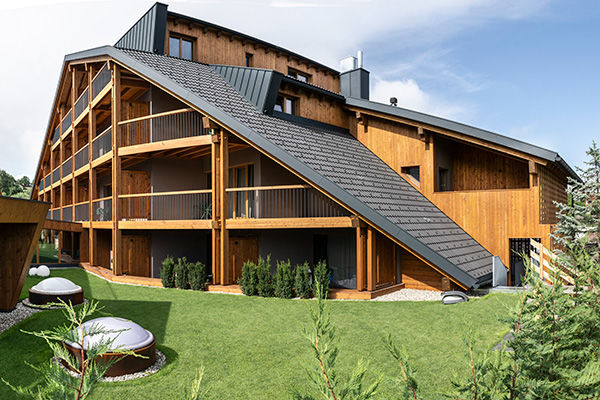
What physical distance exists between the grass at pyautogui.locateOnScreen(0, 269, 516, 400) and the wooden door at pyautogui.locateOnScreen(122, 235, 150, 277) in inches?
218

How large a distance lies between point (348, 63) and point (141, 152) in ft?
38.1

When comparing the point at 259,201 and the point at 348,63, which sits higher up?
the point at 348,63

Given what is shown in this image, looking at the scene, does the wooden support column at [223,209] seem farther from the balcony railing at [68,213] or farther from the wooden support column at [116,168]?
the balcony railing at [68,213]

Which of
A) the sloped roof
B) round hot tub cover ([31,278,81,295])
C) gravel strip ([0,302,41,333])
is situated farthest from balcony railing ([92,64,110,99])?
gravel strip ([0,302,41,333])

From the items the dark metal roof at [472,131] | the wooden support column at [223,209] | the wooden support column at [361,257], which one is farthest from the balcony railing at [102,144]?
the wooden support column at [361,257]

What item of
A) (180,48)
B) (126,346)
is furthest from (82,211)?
(126,346)

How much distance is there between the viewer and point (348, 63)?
892 inches

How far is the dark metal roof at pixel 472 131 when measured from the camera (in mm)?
14617

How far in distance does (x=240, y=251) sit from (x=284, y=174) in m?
3.64

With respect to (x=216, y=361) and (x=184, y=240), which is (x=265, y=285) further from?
(x=184, y=240)

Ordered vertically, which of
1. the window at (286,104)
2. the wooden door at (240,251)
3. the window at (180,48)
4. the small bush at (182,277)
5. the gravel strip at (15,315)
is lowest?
the gravel strip at (15,315)

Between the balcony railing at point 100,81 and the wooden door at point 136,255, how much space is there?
7.54m

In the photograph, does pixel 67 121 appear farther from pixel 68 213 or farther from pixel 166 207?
pixel 166 207

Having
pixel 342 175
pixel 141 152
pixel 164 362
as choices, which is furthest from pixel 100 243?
pixel 164 362
